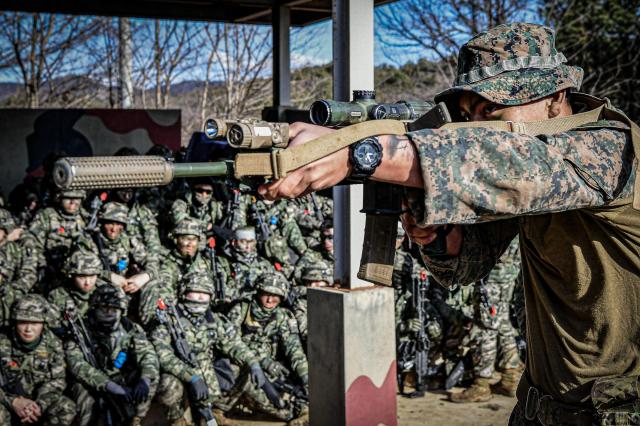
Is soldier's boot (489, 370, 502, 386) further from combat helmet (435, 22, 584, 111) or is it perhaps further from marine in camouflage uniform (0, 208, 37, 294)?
combat helmet (435, 22, 584, 111)

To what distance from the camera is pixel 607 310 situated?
7.00ft

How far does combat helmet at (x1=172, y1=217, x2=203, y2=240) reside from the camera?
736 centimetres

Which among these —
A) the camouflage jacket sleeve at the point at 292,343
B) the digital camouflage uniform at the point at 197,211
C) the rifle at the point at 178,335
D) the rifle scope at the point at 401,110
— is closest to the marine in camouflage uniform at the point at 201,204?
the digital camouflage uniform at the point at 197,211

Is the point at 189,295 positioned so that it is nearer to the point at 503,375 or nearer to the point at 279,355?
the point at 279,355

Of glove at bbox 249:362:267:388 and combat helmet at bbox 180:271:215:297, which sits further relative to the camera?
combat helmet at bbox 180:271:215:297

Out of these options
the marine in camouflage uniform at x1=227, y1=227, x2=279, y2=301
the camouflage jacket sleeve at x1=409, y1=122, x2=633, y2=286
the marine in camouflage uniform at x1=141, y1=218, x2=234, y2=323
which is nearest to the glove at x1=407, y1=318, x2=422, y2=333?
the marine in camouflage uniform at x1=227, y1=227, x2=279, y2=301

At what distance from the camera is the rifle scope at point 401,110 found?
7.75ft

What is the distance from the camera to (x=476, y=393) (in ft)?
24.2

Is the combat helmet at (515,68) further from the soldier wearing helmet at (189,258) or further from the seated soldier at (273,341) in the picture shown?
the soldier wearing helmet at (189,258)

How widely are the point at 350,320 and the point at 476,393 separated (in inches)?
120

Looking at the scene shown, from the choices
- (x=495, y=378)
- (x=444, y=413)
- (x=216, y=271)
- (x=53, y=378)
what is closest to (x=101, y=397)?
(x=53, y=378)

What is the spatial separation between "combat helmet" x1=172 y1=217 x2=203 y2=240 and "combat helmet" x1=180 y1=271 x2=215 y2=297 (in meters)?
0.69

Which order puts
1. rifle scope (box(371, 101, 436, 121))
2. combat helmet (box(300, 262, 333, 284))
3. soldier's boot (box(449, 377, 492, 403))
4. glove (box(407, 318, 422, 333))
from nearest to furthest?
rifle scope (box(371, 101, 436, 121))
soldier's boot (box(449, 377, 492, 403))
combat helmet (box(300, 262, 333, 284))
glove (box(407, 318, 422, 333))

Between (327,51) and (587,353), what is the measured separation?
1458 cm
